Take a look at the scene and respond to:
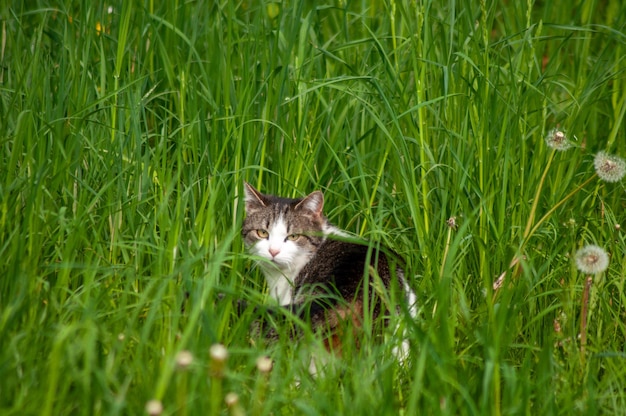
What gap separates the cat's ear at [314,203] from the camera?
3.78 metres

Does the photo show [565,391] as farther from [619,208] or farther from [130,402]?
[619,208]

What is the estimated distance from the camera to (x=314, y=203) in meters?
3.82

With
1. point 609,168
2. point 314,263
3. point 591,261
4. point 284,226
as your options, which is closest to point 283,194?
point 284,226

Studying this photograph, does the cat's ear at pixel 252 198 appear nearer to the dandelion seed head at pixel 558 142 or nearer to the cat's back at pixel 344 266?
the cat's back at pixel 344 266

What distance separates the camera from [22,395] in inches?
93.7

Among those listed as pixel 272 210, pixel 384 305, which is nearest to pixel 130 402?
pixel 384 305

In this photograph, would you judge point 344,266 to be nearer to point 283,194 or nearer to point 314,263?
point 314,263

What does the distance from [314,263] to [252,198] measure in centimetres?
36

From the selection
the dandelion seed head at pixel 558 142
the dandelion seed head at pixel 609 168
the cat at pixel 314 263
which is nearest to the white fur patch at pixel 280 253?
the cat at pixel 314 263

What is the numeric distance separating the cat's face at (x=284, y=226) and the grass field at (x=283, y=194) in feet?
0.42

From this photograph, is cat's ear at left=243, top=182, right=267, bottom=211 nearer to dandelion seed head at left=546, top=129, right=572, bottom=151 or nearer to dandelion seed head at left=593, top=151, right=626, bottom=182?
dandelion seed head at left=546, top=129, right=572, bottom=151

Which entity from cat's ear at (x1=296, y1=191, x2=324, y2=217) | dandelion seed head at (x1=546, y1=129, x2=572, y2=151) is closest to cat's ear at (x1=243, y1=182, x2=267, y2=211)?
cat's ear at (x1=296, y1=191, x2=324, y2=217)

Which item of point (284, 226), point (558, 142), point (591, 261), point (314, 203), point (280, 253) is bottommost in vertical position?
point (280, 253)

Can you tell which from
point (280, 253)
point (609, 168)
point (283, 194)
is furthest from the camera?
point (283, 194)
